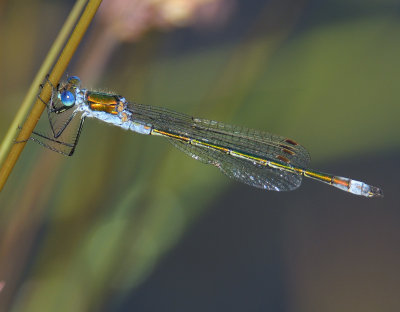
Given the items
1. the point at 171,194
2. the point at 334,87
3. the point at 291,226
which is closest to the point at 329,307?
the point at 291,226

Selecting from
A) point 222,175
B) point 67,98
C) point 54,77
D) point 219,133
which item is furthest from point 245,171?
point 54,77

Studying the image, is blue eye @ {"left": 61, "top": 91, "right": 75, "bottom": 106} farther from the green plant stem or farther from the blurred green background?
the green plant stem

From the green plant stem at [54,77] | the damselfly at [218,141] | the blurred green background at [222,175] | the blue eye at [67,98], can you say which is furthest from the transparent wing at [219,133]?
the green plant stem at [54,77]

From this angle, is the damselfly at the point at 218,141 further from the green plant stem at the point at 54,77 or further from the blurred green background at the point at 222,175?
the green plant stem at the point at 54,77

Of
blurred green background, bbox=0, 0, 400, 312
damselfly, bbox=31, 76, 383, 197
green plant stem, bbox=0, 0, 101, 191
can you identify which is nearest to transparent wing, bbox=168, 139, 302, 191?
damselfly, bbox=31, 76, 383, 197

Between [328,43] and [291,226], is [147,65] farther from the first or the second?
[291,226]

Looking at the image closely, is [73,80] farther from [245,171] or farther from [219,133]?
[245,171]

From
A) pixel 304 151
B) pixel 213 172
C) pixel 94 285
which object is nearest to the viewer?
pixel 94 285

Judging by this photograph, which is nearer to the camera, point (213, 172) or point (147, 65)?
point (147, 65)
